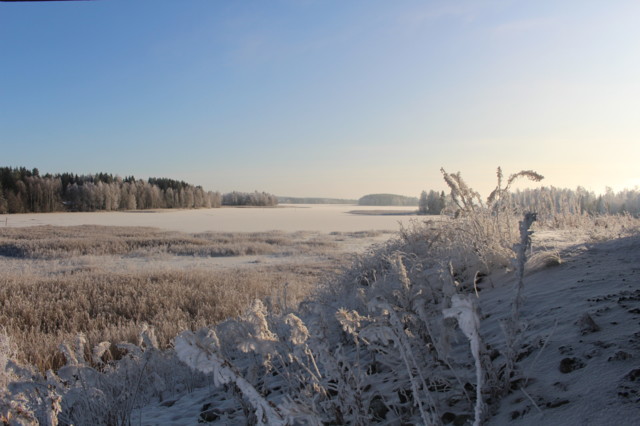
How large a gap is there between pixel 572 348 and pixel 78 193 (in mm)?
82791

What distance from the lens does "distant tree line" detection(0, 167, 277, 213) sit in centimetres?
6391

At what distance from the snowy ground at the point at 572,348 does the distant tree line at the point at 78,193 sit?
76023 millimetres

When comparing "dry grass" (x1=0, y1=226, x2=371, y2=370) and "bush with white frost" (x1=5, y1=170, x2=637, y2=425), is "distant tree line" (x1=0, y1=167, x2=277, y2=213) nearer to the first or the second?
"dry grass" (x1=0, y1=226, x2=371, y2=370)

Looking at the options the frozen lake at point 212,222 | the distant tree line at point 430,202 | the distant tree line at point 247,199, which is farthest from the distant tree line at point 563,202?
the distant tree line at point 247,199

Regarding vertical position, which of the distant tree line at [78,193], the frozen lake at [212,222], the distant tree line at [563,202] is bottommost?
the frozen lake at [212,222]

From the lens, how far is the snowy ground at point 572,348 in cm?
133

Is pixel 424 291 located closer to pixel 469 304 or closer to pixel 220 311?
pixel 469 304

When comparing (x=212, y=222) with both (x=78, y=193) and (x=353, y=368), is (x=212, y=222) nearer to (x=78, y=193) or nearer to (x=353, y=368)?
(x=78, y=193)

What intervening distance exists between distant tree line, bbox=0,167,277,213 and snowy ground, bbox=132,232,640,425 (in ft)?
249

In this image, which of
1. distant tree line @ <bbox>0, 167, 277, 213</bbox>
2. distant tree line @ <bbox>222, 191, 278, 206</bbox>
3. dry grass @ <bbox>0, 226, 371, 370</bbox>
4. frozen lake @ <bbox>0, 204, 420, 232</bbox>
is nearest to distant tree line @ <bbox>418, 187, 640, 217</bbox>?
dry grass @ <bbox>0, 226, 371, 370</bbox>

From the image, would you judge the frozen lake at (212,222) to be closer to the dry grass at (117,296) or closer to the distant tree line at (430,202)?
the dry grass at (117,296)

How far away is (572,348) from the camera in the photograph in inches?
67.8

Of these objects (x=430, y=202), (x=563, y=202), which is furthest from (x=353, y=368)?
(x=430, y=202)

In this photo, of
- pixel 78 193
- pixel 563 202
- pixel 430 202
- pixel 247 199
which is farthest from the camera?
pixel 247 199
